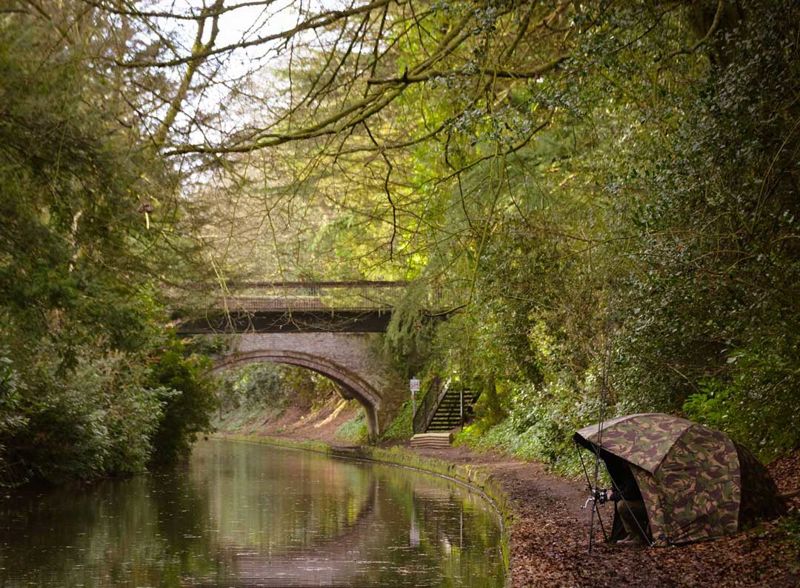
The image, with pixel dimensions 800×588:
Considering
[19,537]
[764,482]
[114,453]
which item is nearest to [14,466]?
[114,453]

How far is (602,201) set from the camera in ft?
37.1

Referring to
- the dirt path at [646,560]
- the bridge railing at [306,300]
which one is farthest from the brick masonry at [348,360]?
the dirt path at [646,560]

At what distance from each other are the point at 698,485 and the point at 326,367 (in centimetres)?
2174

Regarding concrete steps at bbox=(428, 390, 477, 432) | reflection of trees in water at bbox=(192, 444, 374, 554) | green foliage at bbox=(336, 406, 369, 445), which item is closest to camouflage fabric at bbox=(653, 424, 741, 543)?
reflection of trees in water at bbox=(192, 444, 374, 554)

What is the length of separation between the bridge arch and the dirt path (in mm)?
19083

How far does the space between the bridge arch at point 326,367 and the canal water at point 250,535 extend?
967 cm

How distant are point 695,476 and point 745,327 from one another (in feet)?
3.71

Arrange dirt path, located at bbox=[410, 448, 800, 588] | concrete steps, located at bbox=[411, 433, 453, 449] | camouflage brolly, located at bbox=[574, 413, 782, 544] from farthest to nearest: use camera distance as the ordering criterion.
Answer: concrete steps, located at bbox=[411, 433, 453, 449], camouflage brolly, located at bbox=[574, 413, 782, 544], dirt path, located at bbox=[410, 448, 800, 588]

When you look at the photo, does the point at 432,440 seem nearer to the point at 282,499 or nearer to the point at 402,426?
the point at 402,426

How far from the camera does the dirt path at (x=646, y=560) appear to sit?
6152 mm

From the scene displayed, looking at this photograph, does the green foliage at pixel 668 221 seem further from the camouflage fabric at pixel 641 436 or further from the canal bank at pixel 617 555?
the canal bank at pixel 617 555

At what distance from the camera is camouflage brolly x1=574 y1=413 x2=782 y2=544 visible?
24.3 ft

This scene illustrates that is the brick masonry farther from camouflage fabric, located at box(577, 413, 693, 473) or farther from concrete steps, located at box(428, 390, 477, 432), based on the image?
camouflage fabric, located at box(577, 413, 693, 473)

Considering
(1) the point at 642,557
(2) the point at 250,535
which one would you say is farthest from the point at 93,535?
(1) the point at 642,557
